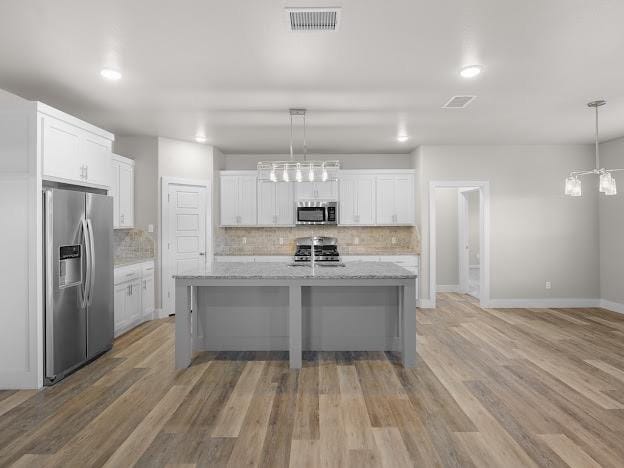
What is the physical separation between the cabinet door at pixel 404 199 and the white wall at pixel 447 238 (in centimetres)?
157

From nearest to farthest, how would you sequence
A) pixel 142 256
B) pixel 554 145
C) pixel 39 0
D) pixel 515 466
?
pixel 515 466, pixel 39 0, pixel 142 256, pixel 554 145

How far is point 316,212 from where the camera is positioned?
7156 mm

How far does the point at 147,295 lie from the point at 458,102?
4.62 m

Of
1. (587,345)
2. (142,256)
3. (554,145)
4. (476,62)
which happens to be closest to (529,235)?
(554,145)

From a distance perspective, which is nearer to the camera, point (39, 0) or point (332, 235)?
point (39, 0)

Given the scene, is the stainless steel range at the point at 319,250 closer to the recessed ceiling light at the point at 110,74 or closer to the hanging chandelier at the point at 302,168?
the hanging chandelier at the point at 302,168

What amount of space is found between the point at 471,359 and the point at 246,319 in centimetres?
233

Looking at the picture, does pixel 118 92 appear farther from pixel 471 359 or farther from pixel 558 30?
pixel 471 359

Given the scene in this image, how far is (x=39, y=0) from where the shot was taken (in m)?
2.48

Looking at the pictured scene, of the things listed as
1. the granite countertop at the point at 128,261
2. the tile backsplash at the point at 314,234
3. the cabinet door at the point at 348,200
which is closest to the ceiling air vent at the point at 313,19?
the granite countertop at the point at 128,261

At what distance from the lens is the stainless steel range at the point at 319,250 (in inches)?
277

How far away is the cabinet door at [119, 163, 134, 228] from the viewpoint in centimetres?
561

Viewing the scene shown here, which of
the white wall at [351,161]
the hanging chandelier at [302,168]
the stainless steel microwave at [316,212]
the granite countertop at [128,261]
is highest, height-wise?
the white wall at [351,161]

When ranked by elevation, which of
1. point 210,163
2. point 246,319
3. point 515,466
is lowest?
point 515,466
